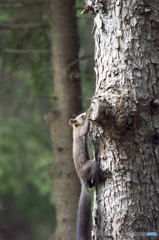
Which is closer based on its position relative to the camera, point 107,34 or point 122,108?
point 122,108

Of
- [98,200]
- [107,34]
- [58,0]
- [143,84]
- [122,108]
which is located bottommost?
[98,200]

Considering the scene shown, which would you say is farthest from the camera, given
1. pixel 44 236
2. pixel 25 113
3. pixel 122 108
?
pixel 44 236

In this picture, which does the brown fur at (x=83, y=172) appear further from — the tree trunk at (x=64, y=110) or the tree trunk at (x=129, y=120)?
the tree trunk at (x=64, y=110)

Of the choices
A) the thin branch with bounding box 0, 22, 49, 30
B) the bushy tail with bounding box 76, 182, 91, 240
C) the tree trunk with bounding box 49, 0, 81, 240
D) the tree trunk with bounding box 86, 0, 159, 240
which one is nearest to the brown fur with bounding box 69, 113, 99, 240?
the bushy tail with bounding box 76, 182, 91, 240

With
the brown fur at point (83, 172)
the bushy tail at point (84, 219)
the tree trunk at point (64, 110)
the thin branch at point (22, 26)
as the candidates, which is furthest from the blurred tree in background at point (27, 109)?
the bushy tail at point (84, 219)

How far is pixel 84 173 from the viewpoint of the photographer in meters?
2.82

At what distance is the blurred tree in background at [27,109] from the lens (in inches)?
200

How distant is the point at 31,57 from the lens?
227 inches

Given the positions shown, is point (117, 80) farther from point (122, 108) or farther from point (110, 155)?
point (110, 155)

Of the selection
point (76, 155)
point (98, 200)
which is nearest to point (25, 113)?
point (76, 155)

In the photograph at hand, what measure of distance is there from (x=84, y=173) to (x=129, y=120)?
90 cm

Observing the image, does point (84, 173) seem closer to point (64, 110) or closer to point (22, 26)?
point (64, 110)

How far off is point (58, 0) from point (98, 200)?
3193 millimetres

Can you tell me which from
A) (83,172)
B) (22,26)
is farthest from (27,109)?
(83,172)
